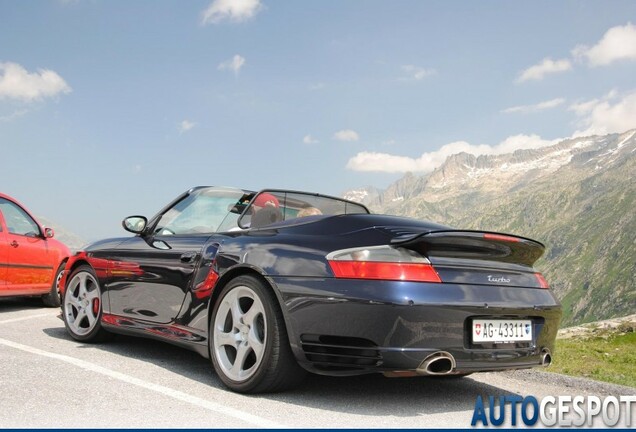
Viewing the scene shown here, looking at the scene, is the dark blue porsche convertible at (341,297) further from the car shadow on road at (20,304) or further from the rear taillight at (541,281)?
the car shadow on road at (20,304)

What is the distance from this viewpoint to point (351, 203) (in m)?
5.61

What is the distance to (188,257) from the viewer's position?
4.93 meters

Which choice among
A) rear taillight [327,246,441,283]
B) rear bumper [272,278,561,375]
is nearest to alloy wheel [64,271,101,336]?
rear bumper [272,278,561,375]

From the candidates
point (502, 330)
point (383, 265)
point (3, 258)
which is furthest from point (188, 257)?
point (3, 258)

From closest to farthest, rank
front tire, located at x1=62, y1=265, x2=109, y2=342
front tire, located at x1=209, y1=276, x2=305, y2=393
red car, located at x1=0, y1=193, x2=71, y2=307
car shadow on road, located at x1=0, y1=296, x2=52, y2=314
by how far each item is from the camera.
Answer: front tire, located at x1=209, y1=276, x2=305, y2=393 → front tire, located at x1=62, y1=265, x2=109, y2=342 → red car, located at x1=0, y1=193, x2=71, y2=307 → car shadow on road, located at x1=0, y1=296, x2=52, y2=314

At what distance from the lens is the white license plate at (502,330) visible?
3.93 metres

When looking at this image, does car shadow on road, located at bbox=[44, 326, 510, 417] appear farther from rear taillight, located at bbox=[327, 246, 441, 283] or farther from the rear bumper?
rear taillight, located at bbox=[327, 246, 441, 283]

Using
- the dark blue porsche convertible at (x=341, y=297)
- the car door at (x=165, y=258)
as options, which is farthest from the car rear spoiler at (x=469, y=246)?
the car door at (x=165, y=258)

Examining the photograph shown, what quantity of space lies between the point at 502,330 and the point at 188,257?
2.31 m

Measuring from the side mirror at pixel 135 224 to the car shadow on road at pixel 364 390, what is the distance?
3.48 ft

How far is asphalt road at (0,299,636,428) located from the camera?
3.57 m

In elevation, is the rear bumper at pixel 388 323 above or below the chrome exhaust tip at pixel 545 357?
above

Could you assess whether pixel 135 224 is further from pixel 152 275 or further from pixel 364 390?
pixel 364 390

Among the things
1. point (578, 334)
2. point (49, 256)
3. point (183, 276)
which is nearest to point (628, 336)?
point (578, 334)
